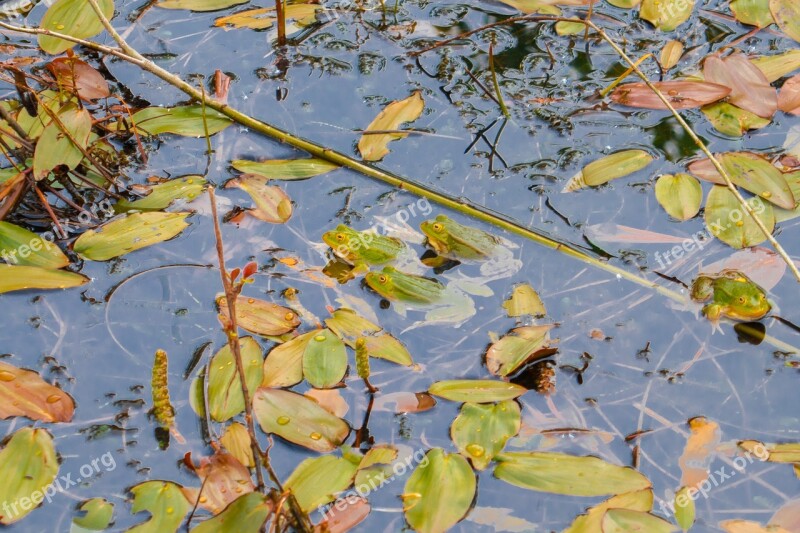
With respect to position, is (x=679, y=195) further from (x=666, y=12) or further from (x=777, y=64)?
(x=666, y=12)

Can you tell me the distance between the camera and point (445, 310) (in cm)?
154

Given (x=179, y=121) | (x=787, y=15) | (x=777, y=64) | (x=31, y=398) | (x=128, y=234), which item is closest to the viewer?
(x=31, y=398)

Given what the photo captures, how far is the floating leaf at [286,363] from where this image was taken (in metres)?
1.43

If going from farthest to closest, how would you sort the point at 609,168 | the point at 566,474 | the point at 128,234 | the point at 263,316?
the point at 609,168 → the point at 128,234 → the point at 263,316 → the point at 566,474

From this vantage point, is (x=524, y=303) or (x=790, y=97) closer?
(x=524, y=303)

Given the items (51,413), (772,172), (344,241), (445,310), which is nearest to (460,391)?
(445,310)

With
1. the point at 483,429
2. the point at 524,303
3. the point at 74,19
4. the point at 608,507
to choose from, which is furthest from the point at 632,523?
the point at 74,19

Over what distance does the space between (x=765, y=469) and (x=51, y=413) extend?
124cm

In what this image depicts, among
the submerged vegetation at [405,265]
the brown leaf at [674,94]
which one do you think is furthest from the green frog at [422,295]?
the brown leaf at [674,94]

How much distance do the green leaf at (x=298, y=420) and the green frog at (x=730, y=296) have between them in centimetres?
74

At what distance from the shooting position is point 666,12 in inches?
82.7

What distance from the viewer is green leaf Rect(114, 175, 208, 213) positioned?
1712mm

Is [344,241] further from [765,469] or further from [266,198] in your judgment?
[765,469]

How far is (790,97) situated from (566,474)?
115 cm
